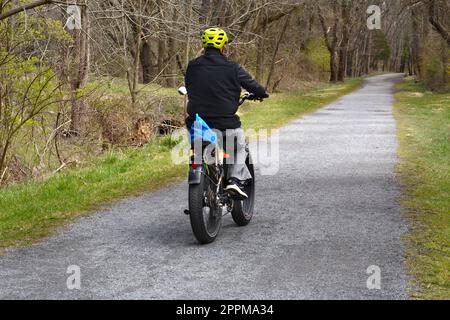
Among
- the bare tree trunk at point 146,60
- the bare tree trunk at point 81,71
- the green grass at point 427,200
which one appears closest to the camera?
the green grass at point 427,200

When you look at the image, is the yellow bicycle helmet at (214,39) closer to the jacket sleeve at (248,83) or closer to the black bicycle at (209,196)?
the jacket sleeve at (248,83)

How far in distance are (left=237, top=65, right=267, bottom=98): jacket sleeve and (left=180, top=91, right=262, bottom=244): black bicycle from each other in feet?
0.35

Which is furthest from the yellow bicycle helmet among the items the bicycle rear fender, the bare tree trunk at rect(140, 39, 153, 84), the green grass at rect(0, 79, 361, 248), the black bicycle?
the bare tree trunk at rect(140, 39, 153, 84)

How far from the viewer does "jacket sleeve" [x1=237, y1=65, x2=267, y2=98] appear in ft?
21.4

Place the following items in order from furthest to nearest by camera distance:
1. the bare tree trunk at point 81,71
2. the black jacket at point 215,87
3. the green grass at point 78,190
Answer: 1. the bare tree trunk at point 81,71
2. the green grass at point 78,190
3. the black jacket at point 215,87

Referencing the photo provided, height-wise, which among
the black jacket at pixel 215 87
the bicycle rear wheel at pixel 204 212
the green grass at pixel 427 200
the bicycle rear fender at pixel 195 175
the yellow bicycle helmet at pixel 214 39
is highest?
the yellow bicycle helmet at pixel 214 39

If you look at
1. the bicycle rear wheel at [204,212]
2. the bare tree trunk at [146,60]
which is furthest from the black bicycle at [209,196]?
the bare tree trunk at [146,60]

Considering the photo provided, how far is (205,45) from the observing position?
657 cm

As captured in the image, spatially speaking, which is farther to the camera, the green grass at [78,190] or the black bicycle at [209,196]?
the green grass at [78,190]

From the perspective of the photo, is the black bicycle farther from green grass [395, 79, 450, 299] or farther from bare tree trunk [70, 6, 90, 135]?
bare tree trunk [70, 6, 90, 135]

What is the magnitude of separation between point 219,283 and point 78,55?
12.9 meters

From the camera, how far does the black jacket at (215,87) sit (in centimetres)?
647

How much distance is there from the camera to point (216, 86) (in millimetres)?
6461
